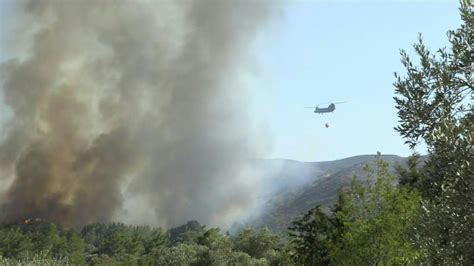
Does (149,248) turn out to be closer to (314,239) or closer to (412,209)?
(314,239)

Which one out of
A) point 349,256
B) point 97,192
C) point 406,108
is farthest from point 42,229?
point 406,108

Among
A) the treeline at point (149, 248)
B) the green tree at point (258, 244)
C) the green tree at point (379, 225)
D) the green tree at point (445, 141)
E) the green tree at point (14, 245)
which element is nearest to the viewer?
the green tree at point (445, 141)

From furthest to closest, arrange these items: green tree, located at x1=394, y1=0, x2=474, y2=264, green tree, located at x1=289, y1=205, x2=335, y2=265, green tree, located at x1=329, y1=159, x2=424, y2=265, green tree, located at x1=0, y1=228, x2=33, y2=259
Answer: green tree, located at x1=0, y1=228, x2=33, y2=259, green tree, located at x1=289, y1=205, x2=335, y2=265, green tree, located at x1=329, y1=159, x2=424, y2=265, green tree, located at x1=394, y1=0, x2=474, y2=264

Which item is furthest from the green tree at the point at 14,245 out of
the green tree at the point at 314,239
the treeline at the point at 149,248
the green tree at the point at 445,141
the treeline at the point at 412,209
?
the green tree at the point at 445,141

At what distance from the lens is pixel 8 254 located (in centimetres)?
11256

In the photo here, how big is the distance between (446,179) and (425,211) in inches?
27.7

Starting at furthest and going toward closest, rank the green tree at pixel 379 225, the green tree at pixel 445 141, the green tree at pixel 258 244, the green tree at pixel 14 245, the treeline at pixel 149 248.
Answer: the green tree at pixel 14 245 → the green tree at pixel 258 244 → the treeline at pixel 149 248 → the green tree at pixel 379 225 → the green tree at pixel 445 141

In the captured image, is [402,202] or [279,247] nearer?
[402,202]

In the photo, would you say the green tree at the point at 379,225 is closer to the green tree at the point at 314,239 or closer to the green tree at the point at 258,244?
the green tree at the point at 314,239

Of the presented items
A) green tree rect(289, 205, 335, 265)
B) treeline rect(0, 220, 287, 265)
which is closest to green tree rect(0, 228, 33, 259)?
treeline rect(0, 220, 287, 265)

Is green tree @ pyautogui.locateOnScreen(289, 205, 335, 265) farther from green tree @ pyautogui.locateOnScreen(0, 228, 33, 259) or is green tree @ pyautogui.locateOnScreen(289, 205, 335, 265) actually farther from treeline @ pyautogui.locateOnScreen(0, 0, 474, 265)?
green tree @ pyautogui.locateOnScreen(0, 228, 33, 259)

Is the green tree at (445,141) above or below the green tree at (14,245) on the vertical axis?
below

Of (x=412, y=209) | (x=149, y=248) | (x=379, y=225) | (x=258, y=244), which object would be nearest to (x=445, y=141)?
(x=412, y=209)

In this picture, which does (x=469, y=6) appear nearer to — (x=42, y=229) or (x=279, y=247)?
(x=279, y=247)
